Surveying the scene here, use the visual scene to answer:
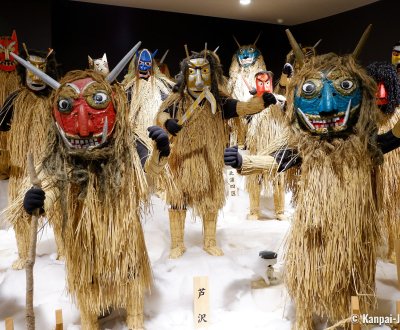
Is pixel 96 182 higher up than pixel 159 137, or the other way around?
pixel 159 137

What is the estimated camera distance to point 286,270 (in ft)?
5.03

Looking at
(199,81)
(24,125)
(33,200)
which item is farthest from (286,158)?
(24,125)

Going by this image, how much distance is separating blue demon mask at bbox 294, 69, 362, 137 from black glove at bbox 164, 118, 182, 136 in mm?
632

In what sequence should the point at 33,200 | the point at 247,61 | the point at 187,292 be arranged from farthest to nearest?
1. the point at 247,61
2. the point at 187,292
3. the point at 33,200

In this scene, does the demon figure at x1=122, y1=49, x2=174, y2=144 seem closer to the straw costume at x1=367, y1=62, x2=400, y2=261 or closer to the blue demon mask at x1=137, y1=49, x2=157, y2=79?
the blue demon mask at x1=137, y1=49, x2=157, y2=79

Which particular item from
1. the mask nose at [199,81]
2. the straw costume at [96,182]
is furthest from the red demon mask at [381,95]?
the straw costume at [96,182]

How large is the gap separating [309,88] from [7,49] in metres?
1.90

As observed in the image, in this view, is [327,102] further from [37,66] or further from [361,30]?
[361,30]

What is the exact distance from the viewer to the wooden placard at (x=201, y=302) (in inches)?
64.0

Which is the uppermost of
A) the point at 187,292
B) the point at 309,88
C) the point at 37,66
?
the point at 37,66

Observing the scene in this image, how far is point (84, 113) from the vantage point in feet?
4.54

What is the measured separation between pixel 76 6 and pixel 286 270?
2371 millimetres

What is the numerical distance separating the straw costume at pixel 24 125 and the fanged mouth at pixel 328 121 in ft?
3.97

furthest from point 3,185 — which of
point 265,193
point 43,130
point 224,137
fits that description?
point 265,193
